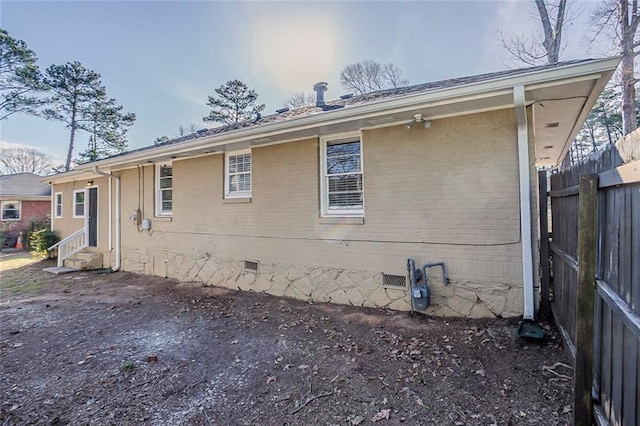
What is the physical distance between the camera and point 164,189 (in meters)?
8.75

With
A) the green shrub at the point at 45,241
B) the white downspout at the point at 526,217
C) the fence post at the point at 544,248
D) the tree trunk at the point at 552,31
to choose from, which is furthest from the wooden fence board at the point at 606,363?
the green shrub at the point at 45,241

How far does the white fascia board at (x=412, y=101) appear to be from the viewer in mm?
3473

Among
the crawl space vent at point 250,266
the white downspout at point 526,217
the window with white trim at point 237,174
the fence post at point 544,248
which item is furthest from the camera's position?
the window with white trim at point 237,174

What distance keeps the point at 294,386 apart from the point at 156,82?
13768mm

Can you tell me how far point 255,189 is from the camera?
675cm

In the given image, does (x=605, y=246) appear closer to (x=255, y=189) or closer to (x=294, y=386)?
(x=294, y=386)

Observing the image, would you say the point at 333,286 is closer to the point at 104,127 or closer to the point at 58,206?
the point at 58,206

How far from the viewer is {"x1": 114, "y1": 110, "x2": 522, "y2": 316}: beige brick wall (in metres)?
4.40

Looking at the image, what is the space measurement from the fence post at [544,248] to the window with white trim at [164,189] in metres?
8.41

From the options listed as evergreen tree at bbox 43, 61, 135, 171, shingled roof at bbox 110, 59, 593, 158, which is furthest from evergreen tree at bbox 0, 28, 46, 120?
shingled roof at bbox 110, 59, 593, 158

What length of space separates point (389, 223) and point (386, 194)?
0.49 metres

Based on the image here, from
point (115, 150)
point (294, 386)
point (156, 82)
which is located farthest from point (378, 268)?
point (115, 150)

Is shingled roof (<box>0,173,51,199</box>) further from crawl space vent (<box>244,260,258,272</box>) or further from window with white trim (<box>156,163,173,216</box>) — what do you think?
crawl space vent (<box>244,260,258,272</box>)

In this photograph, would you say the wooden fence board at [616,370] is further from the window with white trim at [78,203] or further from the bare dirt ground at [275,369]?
the window with white trim at [78,203]
